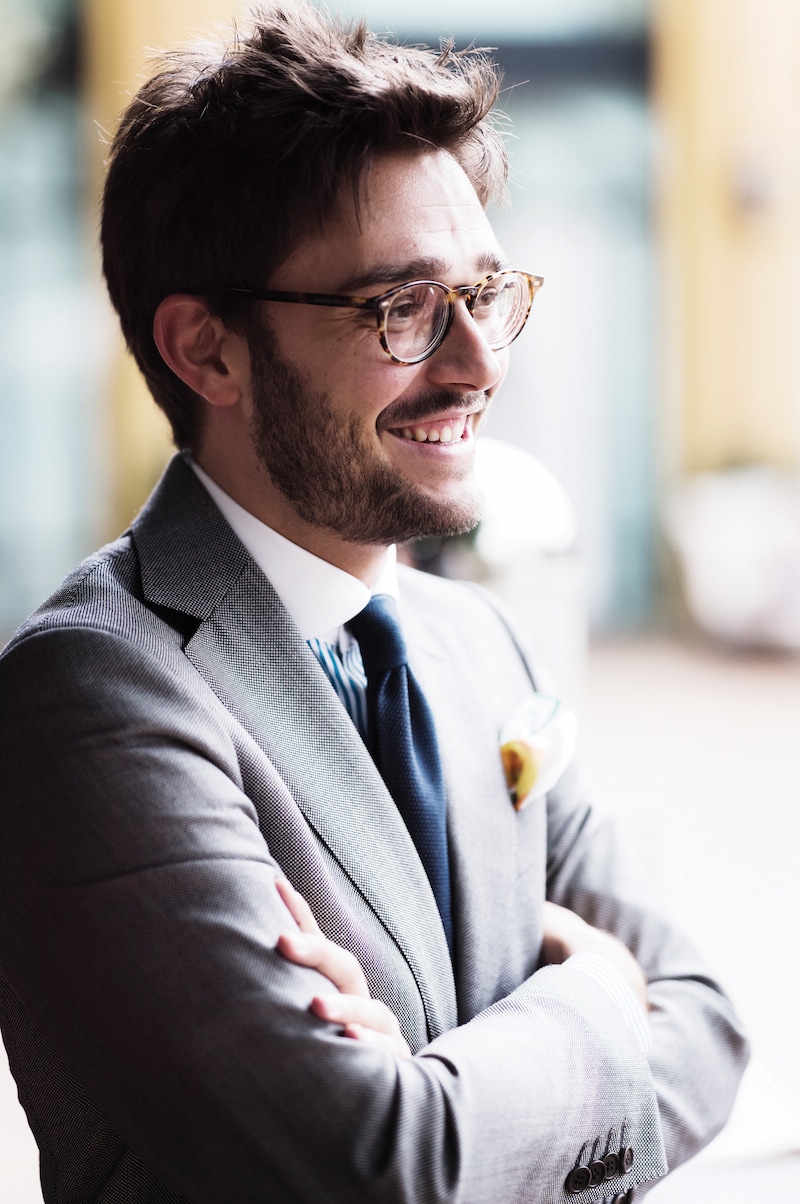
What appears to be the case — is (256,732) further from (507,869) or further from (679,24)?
(679,24)

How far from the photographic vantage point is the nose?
52.6 inches

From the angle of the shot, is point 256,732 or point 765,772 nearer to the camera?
point 256,732

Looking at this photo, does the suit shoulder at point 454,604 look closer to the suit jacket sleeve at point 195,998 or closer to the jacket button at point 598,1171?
the suit jacket sleeve at point 195,998

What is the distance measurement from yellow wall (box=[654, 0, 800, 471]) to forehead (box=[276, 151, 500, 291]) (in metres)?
6.82

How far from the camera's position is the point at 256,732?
1257 millimetres

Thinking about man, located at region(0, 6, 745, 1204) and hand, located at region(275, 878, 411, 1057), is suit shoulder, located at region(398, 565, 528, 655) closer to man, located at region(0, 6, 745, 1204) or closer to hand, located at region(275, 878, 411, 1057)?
man, located at region(0, 6, 745, 1204)

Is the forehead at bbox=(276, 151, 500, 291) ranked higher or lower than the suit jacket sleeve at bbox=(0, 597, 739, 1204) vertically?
higher

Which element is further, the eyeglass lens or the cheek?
the cheek

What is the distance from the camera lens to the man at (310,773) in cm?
105

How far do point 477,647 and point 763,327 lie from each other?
676 cm

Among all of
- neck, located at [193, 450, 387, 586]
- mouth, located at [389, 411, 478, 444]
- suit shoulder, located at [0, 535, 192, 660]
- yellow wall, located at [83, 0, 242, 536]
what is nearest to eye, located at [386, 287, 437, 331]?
mouth, located at [389, 411, 478, 444]

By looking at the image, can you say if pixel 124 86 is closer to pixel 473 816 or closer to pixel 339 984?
pixel 473 816

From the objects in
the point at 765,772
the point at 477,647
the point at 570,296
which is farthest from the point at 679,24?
the point at 477,647

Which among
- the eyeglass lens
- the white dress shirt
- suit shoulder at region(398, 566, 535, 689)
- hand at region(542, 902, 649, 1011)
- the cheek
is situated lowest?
hand at region(542, 902, 649, 1011)
